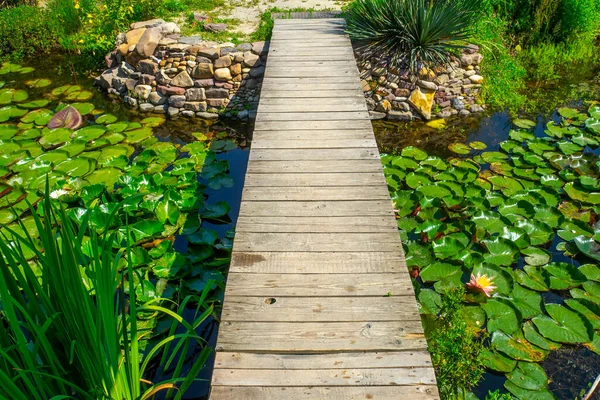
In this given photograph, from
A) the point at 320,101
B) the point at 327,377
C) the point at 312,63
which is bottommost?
the point at 327,377

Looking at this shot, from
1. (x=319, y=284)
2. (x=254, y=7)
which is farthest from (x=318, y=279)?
(x=254, y=7)

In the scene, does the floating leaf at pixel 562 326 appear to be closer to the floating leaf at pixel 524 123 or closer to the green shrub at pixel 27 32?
the floating leaf at pixel 524 123

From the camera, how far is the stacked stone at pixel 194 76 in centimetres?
631

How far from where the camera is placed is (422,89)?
19.9ft

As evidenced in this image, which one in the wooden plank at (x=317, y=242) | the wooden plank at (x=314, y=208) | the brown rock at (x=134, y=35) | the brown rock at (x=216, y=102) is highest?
the brown rock at (x=134, y=35)

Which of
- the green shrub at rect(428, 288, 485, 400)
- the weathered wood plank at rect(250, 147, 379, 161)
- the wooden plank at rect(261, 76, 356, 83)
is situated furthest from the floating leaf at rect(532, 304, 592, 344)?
the wooden plank at rect(261, 76, 356, 83)

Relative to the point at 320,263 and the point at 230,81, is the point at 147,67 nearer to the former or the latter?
the point at 230,81

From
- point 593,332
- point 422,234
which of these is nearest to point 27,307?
point 422,234

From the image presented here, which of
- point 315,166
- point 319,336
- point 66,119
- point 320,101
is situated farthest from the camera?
point 66,119

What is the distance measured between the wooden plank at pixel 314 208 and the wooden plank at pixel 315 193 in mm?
47

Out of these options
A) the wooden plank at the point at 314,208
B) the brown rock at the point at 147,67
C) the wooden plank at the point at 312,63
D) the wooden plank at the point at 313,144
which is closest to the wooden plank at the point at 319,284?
the wooden plank at the point at 314,208

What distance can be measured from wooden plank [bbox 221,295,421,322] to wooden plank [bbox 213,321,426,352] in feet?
0.10

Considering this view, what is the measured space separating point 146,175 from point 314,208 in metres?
2.03

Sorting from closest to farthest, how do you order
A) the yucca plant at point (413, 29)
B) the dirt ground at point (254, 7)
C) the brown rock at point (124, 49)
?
the yucca plant at point (413, 29) → the brown rock at point (124, 49) → the dirt ground at point (254, 7)
